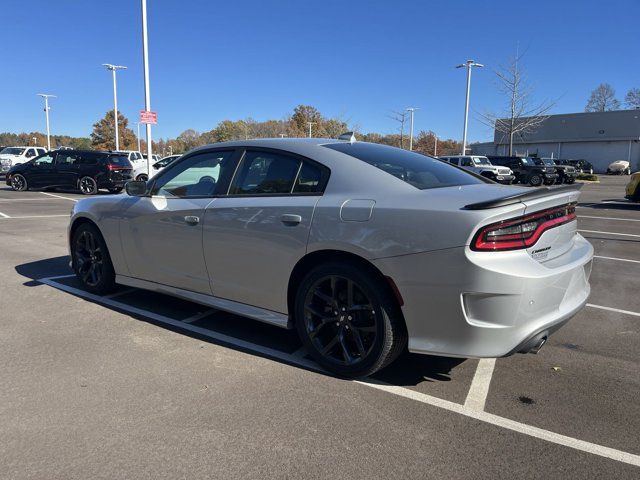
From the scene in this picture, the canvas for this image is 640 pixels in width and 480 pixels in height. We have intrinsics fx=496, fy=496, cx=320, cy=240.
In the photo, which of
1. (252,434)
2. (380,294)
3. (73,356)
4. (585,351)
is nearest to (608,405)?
(585,351)

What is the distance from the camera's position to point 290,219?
3.47 metres

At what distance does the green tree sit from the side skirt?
79086mm

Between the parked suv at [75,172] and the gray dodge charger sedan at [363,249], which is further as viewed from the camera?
the parked suv at [75,172]

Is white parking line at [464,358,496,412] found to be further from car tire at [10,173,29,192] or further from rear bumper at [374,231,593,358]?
car tire at [10,173,29,192]

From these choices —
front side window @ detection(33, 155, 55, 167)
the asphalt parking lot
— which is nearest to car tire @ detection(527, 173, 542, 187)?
front side window @ detection(33, 155, 55, 167)

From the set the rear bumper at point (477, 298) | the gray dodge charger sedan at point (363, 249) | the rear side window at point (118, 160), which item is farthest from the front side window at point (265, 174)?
the rear side window at point (118, 160)

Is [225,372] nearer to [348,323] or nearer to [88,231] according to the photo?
[348,323]

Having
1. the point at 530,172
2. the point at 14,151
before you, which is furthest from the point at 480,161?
the point at 14,151

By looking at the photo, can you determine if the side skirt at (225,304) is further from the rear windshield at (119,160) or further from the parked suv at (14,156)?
the parked suv at (14,156)

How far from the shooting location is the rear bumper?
9.09 feet

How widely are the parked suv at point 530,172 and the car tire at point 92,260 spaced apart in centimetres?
2681

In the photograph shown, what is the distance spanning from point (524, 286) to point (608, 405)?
3.45 feet

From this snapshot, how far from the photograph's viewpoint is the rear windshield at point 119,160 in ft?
64.9

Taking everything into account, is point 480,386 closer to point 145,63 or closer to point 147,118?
point 147,118
